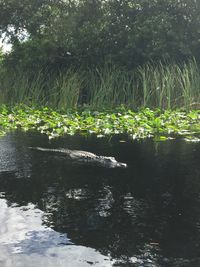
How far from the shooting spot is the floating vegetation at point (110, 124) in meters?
9.30

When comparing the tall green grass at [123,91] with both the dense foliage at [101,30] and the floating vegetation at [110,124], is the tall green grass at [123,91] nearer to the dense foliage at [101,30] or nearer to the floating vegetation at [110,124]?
the floating vegetation at [110,124]

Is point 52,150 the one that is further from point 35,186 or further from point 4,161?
point 35,186

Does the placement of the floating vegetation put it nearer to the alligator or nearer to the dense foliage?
the alligator

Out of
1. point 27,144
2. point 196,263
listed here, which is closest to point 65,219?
point 196,263

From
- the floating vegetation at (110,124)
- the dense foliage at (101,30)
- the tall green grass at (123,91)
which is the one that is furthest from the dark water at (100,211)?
the dense foliage at (101,30)

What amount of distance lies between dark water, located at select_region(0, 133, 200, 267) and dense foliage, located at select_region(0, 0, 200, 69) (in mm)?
8532

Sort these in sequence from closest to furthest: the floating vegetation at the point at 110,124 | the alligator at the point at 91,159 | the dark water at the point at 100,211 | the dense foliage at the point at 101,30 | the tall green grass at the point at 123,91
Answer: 1. the dark water at the point at 100,211
2. the alligator at the point at 91,159
3. the floating vegetation at the point at 110,124
4. the tall green grass at the point at 123,91
5. the dense foliage at the point at 101,30

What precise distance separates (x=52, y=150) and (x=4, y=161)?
0.90 metres

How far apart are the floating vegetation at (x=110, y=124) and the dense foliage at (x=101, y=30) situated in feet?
14.8

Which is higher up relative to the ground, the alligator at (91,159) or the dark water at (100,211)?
the alligator at (91,159)

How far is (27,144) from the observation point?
822 centimetres

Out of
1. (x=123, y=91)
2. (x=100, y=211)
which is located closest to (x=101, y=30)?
(x=123, y=91)

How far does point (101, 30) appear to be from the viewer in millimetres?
16188

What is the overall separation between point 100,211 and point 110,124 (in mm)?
5341
